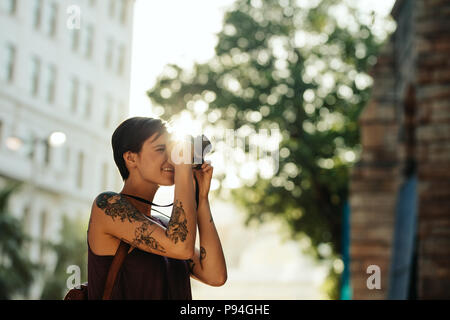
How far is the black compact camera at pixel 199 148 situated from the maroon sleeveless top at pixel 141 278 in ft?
1.22

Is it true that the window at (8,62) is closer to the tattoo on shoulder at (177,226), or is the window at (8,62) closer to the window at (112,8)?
the window at (112,8)

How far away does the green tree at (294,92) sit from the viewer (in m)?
27.8

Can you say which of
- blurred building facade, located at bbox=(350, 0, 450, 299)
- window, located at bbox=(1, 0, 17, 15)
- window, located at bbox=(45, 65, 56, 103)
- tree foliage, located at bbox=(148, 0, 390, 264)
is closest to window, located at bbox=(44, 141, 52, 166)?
window, located at bbox=(45, 65, 56, 103)

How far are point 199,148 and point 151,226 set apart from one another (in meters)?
0.33

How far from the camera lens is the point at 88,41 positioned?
47062 mm

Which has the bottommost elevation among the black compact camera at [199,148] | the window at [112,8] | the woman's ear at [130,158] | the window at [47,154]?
the woman's ear at [130,158]

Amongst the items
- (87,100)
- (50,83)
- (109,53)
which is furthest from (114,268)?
(109,53)

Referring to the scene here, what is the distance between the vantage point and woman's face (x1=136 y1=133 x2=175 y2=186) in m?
3.18

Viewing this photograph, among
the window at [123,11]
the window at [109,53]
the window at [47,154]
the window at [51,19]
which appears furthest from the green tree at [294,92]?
the window at [123,11]

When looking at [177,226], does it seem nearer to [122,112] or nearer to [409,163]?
[409,163]

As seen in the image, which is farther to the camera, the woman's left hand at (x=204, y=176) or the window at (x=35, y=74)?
the window at (x=35, y=74)

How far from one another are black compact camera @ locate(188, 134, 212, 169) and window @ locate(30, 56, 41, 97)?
40.5 meters

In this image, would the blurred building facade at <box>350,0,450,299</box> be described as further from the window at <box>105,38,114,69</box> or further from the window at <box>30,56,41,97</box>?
the window at <box>105,38,114,69</box>

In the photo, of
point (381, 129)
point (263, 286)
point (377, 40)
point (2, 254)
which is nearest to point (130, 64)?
point (263, 286)
